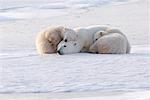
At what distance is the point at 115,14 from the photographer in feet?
47.2

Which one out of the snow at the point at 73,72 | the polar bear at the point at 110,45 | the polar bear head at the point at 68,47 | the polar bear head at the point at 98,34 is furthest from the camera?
the polar bear head at the point at 98,34

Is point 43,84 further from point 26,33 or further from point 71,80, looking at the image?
point 26,33

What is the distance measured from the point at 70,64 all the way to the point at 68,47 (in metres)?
1.06

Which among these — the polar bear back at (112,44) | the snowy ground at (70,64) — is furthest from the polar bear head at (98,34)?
the snowy ground at (70,64)

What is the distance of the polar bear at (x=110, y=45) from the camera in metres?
7.89

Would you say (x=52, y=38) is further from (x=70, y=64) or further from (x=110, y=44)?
(x=70, y=64)

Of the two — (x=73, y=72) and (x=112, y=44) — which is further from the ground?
(x=73, y=72)

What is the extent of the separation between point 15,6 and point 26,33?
5.67m

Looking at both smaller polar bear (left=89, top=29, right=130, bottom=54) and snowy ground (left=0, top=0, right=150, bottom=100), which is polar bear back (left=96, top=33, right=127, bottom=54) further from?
snowy ground (left=0, top=0, right=150, bottom=100)

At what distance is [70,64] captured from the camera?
6809mm

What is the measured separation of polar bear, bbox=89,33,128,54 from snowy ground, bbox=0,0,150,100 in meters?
0.25

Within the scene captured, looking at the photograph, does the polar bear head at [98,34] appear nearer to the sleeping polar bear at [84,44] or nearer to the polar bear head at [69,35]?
the sleeping polar bear at [84,44]

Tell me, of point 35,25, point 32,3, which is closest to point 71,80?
point 35,25

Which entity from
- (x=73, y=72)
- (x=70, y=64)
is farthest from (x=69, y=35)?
(x=73, y=72)
